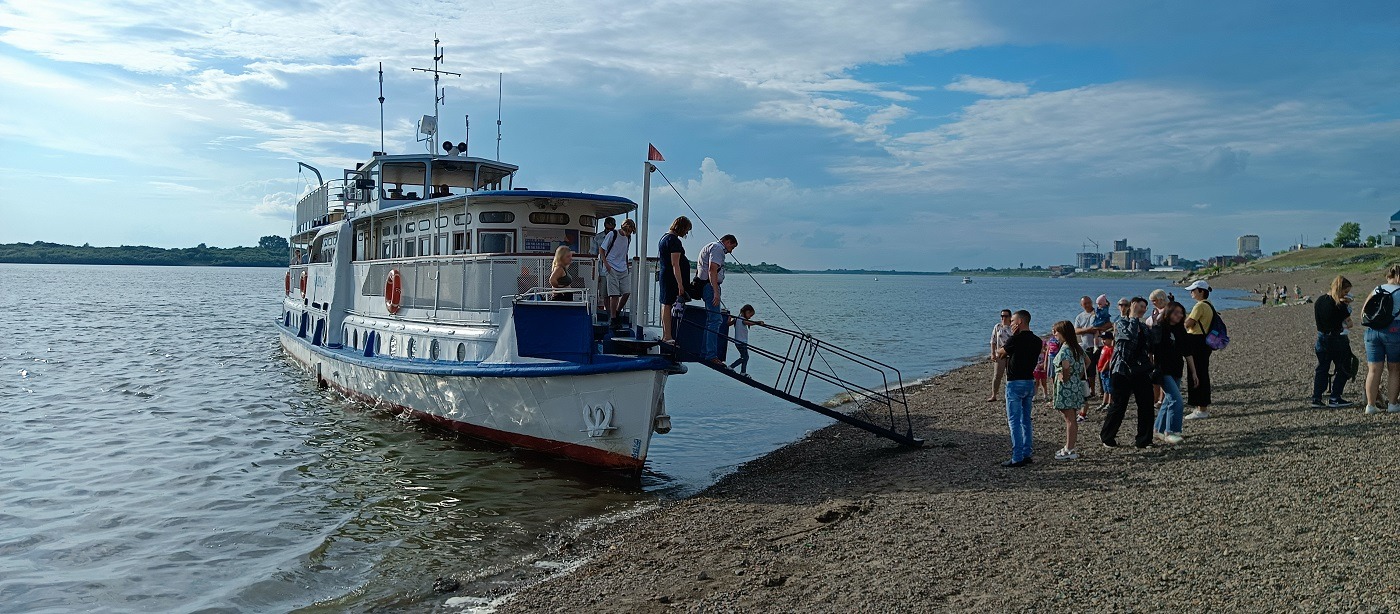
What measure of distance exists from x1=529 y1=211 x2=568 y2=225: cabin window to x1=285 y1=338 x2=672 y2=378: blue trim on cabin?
2650mm

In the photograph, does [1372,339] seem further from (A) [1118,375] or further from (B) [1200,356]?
(A) [1118,375]

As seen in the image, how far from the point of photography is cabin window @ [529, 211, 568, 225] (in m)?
14.5

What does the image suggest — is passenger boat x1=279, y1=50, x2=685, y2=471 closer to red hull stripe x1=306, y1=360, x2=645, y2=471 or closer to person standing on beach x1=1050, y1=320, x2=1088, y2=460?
red hull stripe x1=306, y1=360, x2=645, y2=471

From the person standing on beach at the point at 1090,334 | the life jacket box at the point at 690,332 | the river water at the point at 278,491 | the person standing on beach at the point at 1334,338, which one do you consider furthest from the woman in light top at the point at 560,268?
the person standing on beach at the point at 1334,338

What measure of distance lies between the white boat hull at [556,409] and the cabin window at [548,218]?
2.86 metres

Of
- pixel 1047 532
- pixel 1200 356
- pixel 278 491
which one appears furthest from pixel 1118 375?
pixel 278 491

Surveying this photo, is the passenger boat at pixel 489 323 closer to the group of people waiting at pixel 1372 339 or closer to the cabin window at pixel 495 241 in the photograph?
the cabin window at pixel 495 241

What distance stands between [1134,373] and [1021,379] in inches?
54.1

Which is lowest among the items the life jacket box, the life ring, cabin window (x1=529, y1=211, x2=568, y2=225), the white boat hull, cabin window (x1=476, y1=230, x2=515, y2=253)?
the white boat hull

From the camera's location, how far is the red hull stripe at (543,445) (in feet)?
40.0

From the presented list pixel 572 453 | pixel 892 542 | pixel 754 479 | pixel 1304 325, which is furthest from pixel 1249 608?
pixel 1304 325

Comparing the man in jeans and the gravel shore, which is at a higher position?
the man in jeans

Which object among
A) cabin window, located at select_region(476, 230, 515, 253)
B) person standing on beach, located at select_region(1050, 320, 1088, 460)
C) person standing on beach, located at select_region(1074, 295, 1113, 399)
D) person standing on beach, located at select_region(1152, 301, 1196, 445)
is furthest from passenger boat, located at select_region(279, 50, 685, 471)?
person standing on beach, located at select_region(1074, 295, 1113, 399)

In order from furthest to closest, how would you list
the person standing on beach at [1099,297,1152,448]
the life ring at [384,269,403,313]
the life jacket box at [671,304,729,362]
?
1. the life ring at [384,269,403,313]
2. the life jacket box at [671,304,729,362]
3. the person standing on beach at [1099,297,1152,448]
